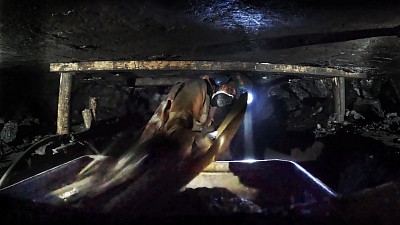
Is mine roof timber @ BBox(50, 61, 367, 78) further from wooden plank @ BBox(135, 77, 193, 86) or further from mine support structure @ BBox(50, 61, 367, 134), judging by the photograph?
wooden plank @ BBox(135, 77, 193, 86)

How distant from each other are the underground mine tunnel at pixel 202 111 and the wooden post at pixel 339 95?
2cm

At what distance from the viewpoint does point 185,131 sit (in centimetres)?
262

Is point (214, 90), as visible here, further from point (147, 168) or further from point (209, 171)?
point (147, 168)

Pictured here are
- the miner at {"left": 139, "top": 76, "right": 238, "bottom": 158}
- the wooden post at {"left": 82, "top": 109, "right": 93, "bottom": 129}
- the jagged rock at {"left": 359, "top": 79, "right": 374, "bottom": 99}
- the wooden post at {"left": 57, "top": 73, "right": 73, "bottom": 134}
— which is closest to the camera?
the miner at {"left": 139, "top": 76, "right": 238, "bottom": 158}

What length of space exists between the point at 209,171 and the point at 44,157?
3.27 metres

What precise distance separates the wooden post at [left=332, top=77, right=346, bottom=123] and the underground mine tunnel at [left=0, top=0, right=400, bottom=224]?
21 mm

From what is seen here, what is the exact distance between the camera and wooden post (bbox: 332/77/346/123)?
15.8ft

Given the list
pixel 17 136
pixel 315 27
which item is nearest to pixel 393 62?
pixel 315 27

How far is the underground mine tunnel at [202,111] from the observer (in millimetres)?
2049

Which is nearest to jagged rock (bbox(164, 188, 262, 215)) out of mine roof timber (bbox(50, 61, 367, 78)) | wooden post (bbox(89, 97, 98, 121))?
mine roof timber (bbox(50, 61, 367, 78))

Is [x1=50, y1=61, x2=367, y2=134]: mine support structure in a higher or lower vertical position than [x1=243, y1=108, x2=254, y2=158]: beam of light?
higher

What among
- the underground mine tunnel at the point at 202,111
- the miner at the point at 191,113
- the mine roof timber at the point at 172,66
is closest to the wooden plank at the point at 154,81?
the underground mine tunnel at the point at 202,111

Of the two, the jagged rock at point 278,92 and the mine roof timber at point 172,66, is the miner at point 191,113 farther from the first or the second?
the jagged rock at point 278,92

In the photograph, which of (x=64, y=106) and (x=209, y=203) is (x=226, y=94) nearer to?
(x=209, y=203)
